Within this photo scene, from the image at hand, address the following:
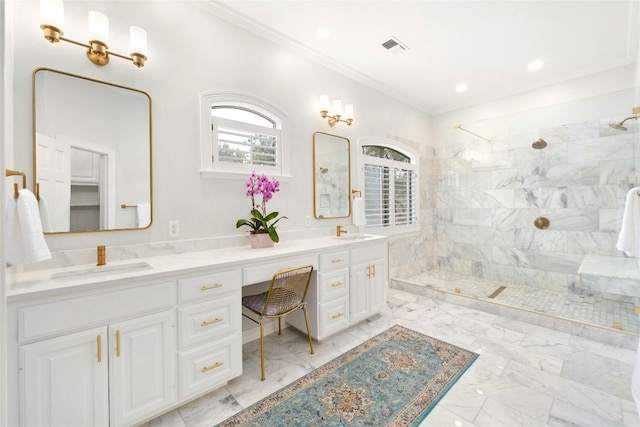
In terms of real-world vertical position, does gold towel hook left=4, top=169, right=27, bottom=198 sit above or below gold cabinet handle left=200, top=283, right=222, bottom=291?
above

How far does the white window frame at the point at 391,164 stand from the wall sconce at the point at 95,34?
92.3 inches

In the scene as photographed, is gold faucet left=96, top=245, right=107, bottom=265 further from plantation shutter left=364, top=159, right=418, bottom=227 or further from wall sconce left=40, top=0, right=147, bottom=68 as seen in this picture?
plantation shutter left=364, top=159, right=418, bottom=227

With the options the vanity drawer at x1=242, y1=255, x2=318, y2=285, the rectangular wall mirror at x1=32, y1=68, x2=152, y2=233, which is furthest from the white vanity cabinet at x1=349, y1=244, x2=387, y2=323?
the rectangular wall mirror at x1=32, y1=68, x2=152, y2=233

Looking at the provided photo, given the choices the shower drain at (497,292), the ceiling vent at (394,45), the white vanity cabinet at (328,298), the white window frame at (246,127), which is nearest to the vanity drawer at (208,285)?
the white vanity cabinet at (328,298)

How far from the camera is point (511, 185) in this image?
12.7 feet

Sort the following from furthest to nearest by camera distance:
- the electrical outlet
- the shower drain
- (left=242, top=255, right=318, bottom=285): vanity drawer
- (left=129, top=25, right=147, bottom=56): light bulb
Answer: the shower drain → the electrical outlet → (left=242, top=255, right=318, bottom=285): vanity drawer → (left=129, top=25, right=147, bottom=56): light bulb

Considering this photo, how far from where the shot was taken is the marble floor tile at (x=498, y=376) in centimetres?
162

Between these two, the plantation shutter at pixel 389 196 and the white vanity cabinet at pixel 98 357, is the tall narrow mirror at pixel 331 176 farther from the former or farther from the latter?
the white vanity cabinet at pixel 98 357

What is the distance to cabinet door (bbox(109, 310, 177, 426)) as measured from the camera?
1415mm

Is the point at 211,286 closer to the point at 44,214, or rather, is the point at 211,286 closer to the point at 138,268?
the point at 138,268

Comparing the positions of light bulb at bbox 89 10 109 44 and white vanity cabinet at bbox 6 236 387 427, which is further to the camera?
light bulb at bbox 89 10 109 44

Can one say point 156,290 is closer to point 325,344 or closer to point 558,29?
point 325,344

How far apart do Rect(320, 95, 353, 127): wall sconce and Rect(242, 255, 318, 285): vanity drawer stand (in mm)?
1589

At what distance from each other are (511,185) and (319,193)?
2.79 metres
